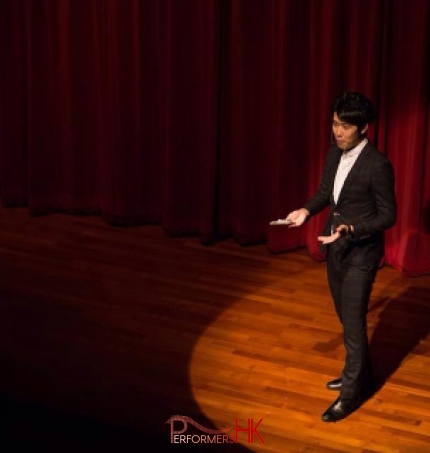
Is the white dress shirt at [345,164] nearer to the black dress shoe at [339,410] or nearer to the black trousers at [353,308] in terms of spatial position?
the black trousers at [353,308]

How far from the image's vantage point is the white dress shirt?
129 inches

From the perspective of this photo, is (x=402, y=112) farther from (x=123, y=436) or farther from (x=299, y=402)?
(x=123, y=436)

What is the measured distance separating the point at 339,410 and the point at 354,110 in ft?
3.73

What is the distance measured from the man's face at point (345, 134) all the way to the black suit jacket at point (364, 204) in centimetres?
5

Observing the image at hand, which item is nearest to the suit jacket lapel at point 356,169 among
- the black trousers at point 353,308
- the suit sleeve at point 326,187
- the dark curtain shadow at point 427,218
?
the suit sleeve at point 326,187

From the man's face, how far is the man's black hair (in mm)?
17

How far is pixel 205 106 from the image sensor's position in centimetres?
505

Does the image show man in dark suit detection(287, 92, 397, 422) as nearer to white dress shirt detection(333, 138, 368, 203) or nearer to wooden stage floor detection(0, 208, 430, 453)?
white dress shirt detection(333, 138, 368, 203)

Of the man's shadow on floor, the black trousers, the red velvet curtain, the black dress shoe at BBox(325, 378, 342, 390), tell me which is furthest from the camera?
the red velvet curtain

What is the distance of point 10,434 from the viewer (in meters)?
3.12

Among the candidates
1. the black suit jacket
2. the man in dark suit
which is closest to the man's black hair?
the man in dark suit

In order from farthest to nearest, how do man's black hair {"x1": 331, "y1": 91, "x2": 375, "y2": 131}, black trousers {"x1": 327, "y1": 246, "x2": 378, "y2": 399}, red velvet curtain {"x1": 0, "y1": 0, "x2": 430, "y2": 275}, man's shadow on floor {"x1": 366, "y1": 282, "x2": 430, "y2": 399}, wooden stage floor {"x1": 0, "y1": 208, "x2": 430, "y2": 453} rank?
red velvet curtain {"x1": 0, "y1": 0, "x2": 430, "y2": 275}, man's shadow on floor {"x1": 366, "y1": 282, "x2": 430, "y2": 399}, wooden stage floor {"x1": 0, "y1": 208, "x2": 430, "y2": 453}, black trousers {"x1": 327, "y1": 246, "x2": 378, "y2": 399}, man's black hair {"x1": 331, "y1": 91, "x2": 375, "y2": 131}

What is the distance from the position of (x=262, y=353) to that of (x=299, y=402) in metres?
0.42

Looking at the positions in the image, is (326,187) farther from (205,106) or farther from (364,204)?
(205,106)
